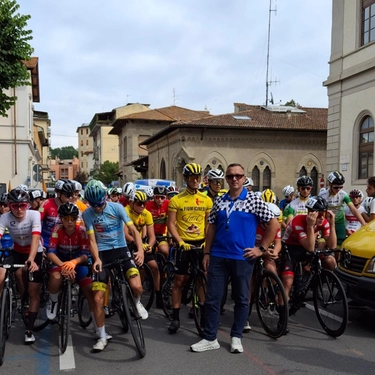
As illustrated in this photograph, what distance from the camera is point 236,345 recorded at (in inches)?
207

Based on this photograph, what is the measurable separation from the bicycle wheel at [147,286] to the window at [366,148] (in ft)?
47.9

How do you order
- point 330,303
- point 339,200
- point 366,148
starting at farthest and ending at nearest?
point 366,148 < point 339,200 < point 330,303

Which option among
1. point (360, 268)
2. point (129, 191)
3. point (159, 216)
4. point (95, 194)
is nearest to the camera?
point (95, 194)

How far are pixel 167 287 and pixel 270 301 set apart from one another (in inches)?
72.1

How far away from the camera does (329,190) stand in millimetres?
8453

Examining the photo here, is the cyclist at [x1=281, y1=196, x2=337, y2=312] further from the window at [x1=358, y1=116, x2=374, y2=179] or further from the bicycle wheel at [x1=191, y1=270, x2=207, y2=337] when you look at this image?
the window at [x1=358, y1=116, x2=374, y2=179]

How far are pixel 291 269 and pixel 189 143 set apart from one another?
31.2 meters

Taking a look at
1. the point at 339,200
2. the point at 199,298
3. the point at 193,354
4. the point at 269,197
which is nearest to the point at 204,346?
the point at 193,354

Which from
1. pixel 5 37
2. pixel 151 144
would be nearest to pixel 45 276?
pixel 5 37

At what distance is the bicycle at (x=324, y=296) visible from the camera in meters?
5.71

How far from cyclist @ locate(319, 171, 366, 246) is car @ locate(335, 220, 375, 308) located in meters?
1.56

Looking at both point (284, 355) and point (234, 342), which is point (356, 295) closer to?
point (284, 355)

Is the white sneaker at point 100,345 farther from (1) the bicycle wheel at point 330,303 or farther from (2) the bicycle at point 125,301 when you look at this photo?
(1) the bicycle wheel at point 330,303

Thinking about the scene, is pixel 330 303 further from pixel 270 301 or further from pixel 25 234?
pixel 25 234
